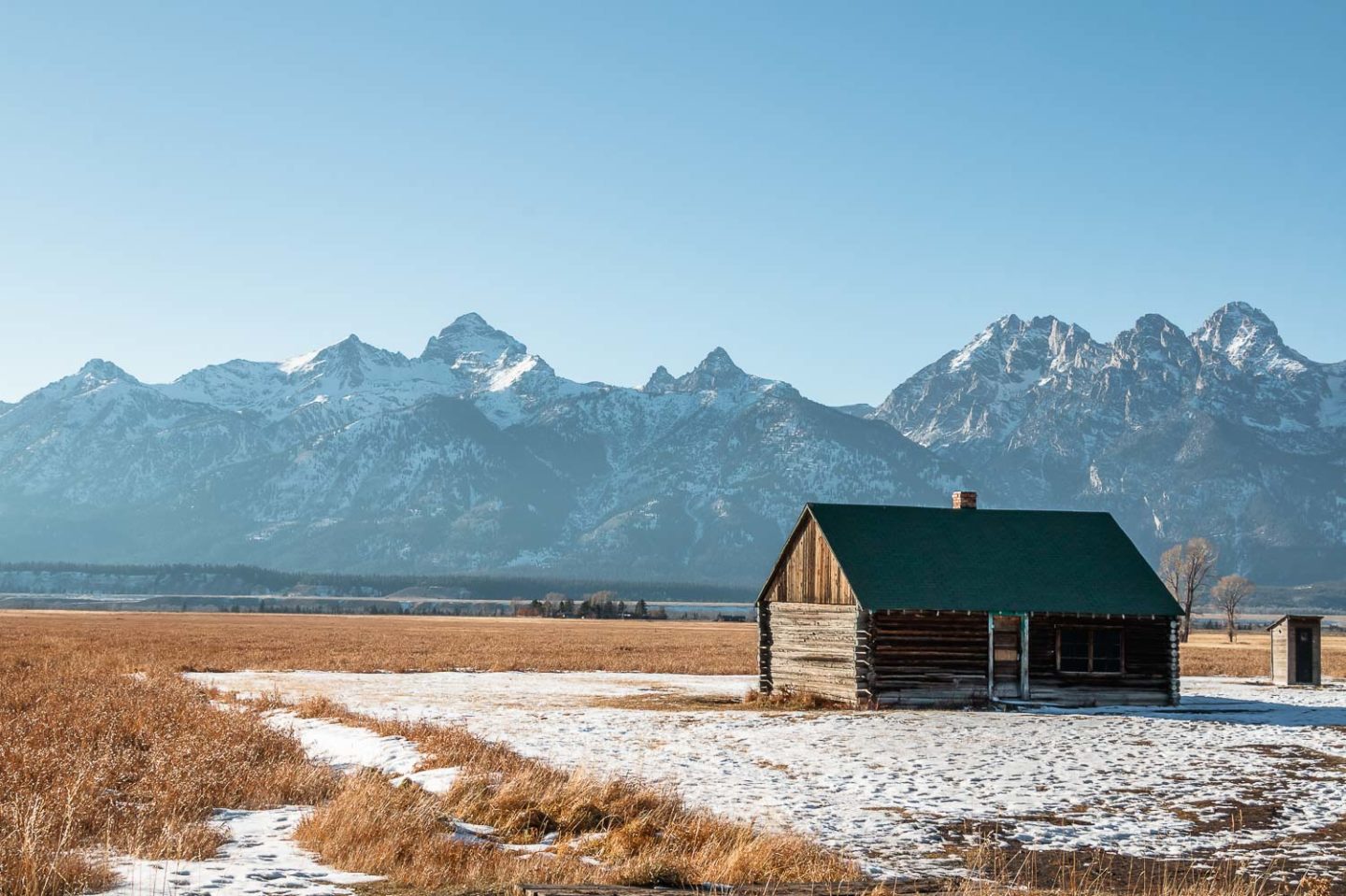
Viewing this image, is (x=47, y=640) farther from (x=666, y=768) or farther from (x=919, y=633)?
(x=666, y=768)

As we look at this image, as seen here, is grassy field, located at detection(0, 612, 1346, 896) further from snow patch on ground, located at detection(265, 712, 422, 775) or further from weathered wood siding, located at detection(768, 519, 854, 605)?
weathered wood siding, located at detection(768, 519, 854, 605)

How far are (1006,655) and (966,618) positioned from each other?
5.34ft

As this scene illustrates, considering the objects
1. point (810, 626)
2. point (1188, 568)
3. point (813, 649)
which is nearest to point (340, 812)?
point (813, 649)

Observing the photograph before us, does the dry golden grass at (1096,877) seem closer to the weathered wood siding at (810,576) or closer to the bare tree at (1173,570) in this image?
the weathered wood siding at (810,576)

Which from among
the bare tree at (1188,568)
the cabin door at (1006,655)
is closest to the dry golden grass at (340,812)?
the cabin door at (1006,655)

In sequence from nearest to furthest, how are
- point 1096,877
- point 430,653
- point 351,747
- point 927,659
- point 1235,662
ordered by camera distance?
point 1096,877 < point 351,747 < point 927,659 < point 430,653 < point 1235,662

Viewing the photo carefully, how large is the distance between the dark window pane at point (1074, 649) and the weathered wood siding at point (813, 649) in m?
6.30

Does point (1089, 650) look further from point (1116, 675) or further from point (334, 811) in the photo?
point (334, 811)

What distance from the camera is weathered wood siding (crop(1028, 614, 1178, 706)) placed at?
1487 inches

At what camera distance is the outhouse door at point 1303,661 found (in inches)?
1940

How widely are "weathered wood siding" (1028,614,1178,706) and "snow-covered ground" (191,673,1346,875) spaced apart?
1.22m

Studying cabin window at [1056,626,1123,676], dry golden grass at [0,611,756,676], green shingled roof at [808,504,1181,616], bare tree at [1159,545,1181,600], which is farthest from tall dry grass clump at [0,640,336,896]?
bare tree at [1159,545,1181,600]

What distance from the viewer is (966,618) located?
123 feet

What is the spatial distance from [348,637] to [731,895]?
81.2m
